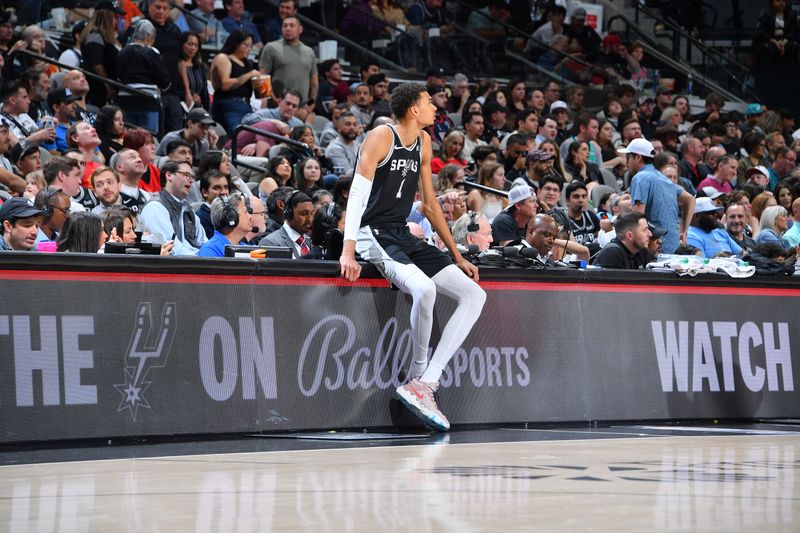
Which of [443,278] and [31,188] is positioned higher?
[31,188]

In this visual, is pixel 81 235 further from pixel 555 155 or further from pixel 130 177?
pixel 555 155

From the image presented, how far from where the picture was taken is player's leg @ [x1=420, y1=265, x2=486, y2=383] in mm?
9219

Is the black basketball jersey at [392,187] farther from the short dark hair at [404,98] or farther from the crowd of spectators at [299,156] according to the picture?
the crowd of spectators at [299,156]

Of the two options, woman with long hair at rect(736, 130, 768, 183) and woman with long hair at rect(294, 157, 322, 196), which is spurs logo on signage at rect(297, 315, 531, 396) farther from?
woman with long hair at rect(736, 130, 768, 183)

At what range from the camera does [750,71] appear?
27.5 meters

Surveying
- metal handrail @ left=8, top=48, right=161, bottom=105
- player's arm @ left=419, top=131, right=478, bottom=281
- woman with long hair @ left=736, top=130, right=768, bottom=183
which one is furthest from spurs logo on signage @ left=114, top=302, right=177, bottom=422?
woman with long hair @ left=736, top=130, right=768, bottom=183

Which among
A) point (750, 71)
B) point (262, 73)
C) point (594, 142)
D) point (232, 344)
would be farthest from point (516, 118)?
point (232, 344)

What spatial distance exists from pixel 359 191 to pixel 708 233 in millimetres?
6420

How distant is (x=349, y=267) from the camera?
9.10m

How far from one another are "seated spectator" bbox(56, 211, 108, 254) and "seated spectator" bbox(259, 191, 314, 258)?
8.12 ft

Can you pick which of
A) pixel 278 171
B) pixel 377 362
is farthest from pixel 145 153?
pixel 377 362

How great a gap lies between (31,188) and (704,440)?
6094 millimetres

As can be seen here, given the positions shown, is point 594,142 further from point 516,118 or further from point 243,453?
point 243,453

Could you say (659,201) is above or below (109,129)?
below
